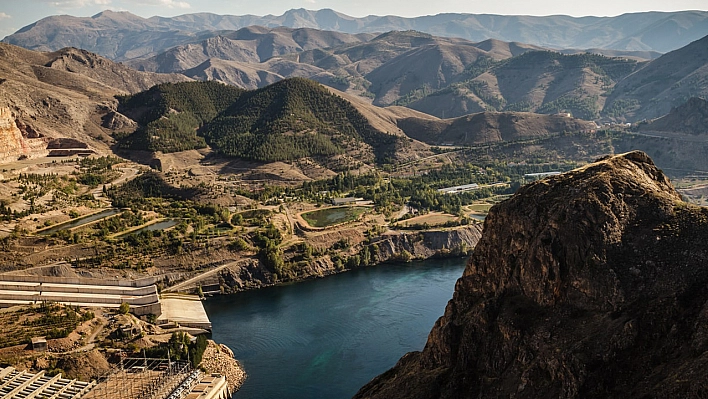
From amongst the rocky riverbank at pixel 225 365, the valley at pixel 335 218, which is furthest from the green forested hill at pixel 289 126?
the rocky riverbank at pixel 225 365

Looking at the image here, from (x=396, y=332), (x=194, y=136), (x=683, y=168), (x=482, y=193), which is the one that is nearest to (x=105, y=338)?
(x=396, y=332)

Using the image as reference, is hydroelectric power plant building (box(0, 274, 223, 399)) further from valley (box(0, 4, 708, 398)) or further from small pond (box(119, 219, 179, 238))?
small pond (box(119, 219, 179, 238))

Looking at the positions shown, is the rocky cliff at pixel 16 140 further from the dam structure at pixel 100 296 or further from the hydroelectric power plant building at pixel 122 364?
the hydroelectric power plant building at pixel 122 364

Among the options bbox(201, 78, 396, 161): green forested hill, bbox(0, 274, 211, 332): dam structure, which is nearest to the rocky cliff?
bbox(201, 78, 396, 161): green forested hill

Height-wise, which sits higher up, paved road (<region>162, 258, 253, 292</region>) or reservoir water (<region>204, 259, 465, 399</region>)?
paved road (<region>162, 258, 253, 292</region>)

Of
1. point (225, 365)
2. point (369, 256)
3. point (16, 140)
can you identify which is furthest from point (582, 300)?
point (16, 140)

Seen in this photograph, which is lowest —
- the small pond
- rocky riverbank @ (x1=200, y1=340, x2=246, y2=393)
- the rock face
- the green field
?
rocky riverbank @ (x1=200, y1=340, x2=246, y2=393)

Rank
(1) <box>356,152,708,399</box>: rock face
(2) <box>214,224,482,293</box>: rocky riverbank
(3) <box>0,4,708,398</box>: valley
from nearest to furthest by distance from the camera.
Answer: (1) <box>356,152,708,399</box>: rock face < (3) <box>0,4,708,398</box>: valley < (2) <box>214,224,482,293</box>: rocky riverbank
